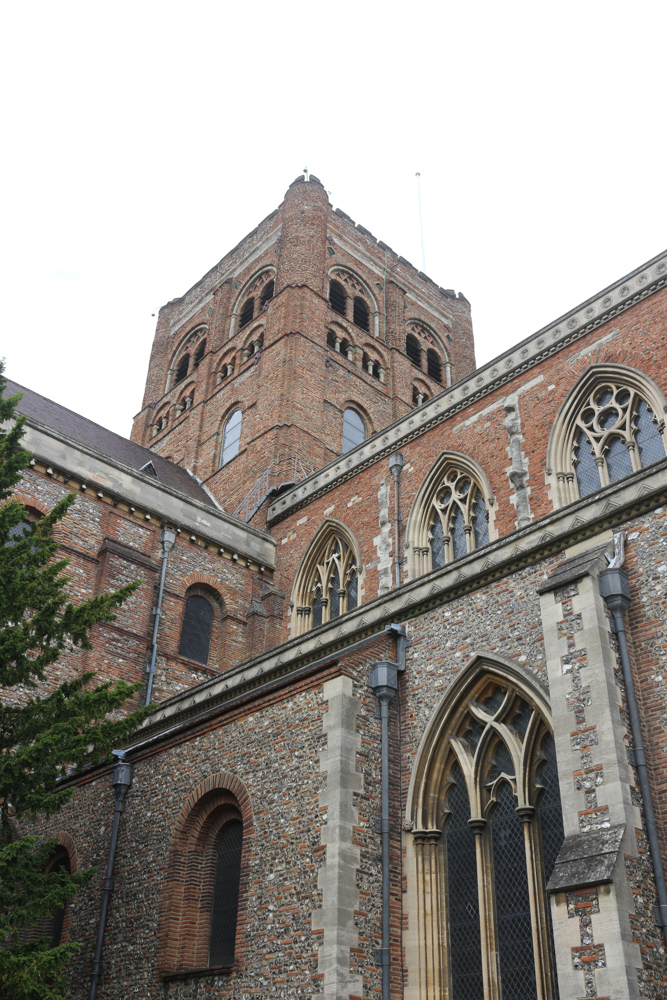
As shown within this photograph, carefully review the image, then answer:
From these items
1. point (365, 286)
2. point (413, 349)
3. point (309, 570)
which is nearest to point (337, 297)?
point (365, 286)

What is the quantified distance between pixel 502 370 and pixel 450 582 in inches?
323

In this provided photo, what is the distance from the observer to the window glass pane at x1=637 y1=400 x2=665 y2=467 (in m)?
16.8

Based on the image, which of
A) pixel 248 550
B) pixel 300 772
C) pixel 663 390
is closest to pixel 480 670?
pixel 300 772

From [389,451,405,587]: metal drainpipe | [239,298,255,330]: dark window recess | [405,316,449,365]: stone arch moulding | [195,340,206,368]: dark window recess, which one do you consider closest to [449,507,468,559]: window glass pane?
[389,451,405,587]: metal drainpipe

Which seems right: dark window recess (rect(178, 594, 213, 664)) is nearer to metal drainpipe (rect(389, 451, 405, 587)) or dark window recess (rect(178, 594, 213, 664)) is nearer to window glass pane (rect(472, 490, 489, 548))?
metal drainpipe (rect(389, 451, 405, 587))

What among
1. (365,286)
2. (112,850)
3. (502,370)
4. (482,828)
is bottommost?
(482,828)

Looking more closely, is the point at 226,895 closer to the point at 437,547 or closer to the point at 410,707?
the point at 410,707

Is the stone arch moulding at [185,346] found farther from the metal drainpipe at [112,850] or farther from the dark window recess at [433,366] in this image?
the metal drainpipe at [112,850]

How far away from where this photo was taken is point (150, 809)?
1489cm

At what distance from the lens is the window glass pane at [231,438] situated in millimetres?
33000

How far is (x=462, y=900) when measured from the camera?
461 inches

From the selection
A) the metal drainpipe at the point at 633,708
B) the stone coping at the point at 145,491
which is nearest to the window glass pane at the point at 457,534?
the stone coping at the point at 145,491

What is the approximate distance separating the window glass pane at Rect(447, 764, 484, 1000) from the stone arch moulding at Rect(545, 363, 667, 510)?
6997 mm

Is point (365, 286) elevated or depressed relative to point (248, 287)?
depressed
